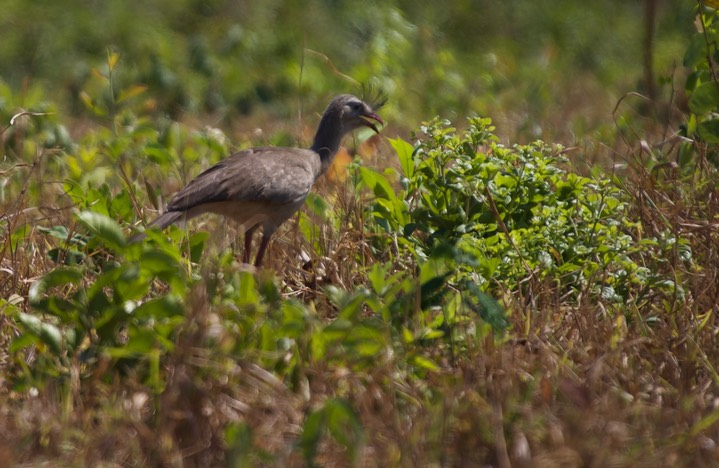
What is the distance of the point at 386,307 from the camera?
3.71 meters

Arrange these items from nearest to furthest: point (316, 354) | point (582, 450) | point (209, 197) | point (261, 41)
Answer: point (582, 450) → point (316, 354) → point (209, 197) → point (261, 41)

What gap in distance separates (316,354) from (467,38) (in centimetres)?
790

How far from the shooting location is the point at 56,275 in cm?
371

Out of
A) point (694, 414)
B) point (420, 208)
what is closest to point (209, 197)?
point (420, 208)

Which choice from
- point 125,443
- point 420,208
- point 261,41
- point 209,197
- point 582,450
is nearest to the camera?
point 582,450

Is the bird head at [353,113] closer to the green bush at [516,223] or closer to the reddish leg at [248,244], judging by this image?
the reddish leg at [248,244]

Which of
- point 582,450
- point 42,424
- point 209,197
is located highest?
point 582,450

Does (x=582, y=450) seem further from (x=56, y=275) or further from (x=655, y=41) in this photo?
(x=655, y=41)

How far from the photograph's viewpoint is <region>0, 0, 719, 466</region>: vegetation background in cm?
322

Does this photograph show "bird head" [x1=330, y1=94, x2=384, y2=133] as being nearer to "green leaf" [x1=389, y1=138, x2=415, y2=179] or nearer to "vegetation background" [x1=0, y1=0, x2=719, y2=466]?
"vegetation background" [x1=0, y1=0, x2=719, y2=466]

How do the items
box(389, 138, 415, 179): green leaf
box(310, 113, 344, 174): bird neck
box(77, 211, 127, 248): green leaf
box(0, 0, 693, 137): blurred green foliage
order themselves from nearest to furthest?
1. box(77, 211, 127, 248): green leaf
2. box(389, 138, 415, 179): green leaf
3. box(310, 113, 344, 174): bird neck
4. box(0, 0, 693, 137): blurred green foliage

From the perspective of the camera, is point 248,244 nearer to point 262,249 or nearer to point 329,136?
point 262,249

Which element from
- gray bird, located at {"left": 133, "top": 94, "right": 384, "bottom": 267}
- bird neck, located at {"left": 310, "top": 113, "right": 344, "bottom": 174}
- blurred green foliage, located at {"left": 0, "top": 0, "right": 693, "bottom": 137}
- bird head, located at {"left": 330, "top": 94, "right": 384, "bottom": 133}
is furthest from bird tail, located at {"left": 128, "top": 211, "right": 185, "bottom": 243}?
blurred green foliage, located at {"left": 0, "top": 0, "right": 693, "bottom": 137}

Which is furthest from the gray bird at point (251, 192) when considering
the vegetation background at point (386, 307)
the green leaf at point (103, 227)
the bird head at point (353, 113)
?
the green leaf at point (103, 227)
